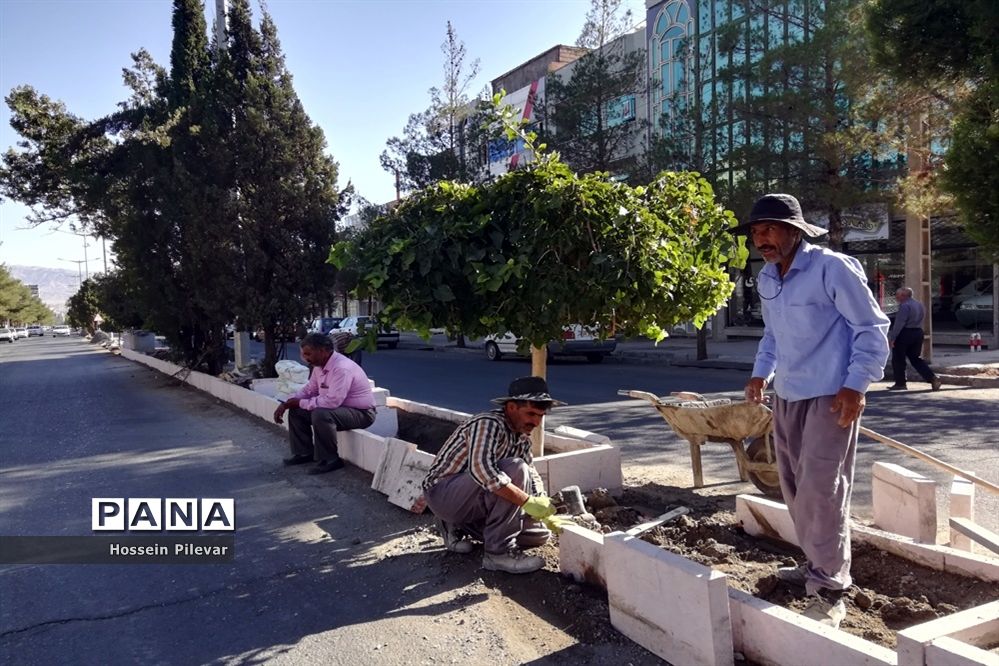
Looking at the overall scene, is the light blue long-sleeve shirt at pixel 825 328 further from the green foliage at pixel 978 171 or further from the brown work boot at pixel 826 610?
the green foliage at pixel 978 171

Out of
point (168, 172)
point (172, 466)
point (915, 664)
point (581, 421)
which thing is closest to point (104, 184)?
point (168, 172)

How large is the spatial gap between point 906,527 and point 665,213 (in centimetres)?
233

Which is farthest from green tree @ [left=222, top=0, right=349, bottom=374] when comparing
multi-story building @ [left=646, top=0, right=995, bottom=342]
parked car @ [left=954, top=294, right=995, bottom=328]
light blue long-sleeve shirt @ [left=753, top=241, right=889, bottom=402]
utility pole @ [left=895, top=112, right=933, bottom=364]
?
parked car @ [left=954, top=294, right=995, bottom=328]

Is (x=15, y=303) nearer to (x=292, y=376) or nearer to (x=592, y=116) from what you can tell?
(x=592, y=116)

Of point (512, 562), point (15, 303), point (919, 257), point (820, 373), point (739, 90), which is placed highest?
point (739, 90)

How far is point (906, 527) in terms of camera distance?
4.12 meters

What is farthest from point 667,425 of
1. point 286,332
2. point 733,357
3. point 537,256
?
point 733,357

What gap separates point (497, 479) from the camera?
12.7ft

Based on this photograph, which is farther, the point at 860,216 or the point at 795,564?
the point at 860,216

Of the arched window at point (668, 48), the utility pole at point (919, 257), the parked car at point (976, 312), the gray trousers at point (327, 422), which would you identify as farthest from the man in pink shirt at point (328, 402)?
the arched window at point (668, 48)

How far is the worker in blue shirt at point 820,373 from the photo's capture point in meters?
3.03

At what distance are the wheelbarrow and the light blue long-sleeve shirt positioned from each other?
5.55 feet

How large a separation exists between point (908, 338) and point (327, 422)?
8963mm

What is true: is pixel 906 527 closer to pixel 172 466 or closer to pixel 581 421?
pixel 581 421
